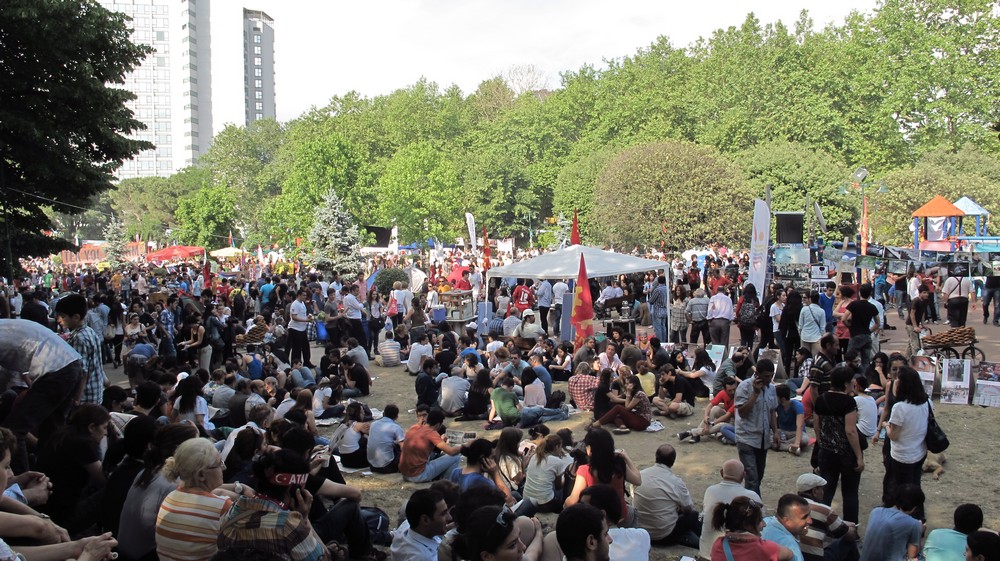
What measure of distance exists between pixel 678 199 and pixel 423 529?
33679 millimetres

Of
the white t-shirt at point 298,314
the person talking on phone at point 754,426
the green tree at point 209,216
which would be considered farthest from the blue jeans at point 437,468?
the green tree at point 209,216

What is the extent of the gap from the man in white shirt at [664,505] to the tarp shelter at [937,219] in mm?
26573

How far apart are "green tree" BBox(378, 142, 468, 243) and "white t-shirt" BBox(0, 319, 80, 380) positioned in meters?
43.8

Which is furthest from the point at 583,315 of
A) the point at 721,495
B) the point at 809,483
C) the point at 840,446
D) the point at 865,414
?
the point at 721,495

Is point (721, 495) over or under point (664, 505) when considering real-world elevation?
over

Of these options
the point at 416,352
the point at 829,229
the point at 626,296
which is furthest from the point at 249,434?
the point at 829,229

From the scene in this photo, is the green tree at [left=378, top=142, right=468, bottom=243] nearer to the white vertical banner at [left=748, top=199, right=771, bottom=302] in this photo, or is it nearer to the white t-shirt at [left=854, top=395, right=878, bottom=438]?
the white vertical banner at [left=748, top=199, right=771, bottom=302]

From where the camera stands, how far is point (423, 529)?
506cm

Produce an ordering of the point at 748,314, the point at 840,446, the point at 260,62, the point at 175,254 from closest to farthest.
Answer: the point at 840,446, the point at 748,314, the point at 175,254, the point at 260,62

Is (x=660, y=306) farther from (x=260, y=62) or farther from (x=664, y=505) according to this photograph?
(x=260, y=62)

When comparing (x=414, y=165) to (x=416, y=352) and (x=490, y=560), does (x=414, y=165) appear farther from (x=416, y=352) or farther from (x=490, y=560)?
(x=490, y=560)

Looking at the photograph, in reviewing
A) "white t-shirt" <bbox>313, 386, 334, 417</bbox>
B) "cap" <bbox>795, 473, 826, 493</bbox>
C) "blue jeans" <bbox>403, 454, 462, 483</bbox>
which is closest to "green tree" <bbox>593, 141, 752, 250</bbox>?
"white t-shirt" <bbox>313, 386, 334, 417</bbox>

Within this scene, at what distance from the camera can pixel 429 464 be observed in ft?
27.0

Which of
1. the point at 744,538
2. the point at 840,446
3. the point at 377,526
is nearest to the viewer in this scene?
the point at 744,538
